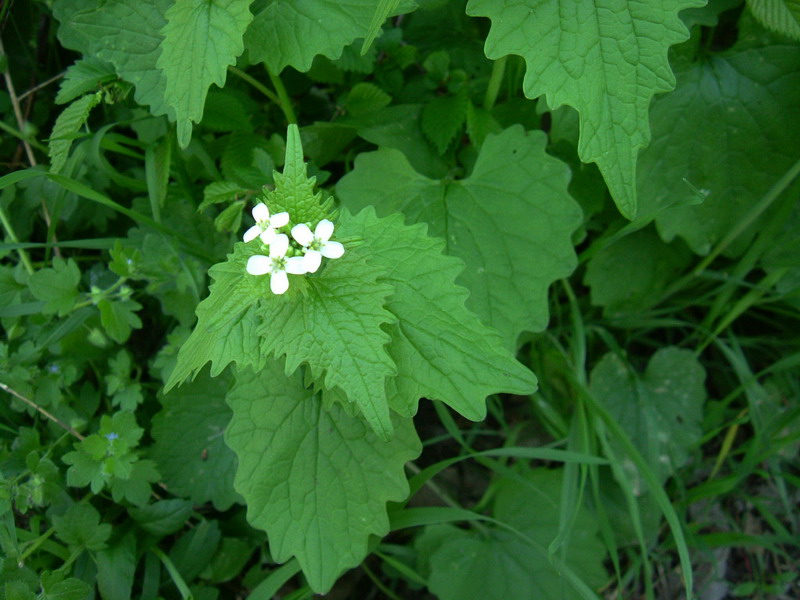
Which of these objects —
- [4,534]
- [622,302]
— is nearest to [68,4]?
[4,534]

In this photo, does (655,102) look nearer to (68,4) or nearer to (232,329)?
(232,329)

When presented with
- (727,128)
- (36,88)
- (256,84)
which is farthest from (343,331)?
(36,88)

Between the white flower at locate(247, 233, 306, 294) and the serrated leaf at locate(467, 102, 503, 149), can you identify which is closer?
the white flower at locate(247, 233, 306, 294)

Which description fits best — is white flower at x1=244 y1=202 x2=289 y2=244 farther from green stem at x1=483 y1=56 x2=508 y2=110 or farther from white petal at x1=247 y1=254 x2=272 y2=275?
green stem at x1=483 y1=56 x2=508 y2=110

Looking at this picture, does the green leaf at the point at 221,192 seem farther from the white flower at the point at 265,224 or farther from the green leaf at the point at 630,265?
the green leaf at the point at 630,265

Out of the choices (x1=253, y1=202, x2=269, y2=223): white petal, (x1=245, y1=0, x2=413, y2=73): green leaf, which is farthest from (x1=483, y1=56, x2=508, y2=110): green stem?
(x1=253, y1=202, x2=269, y2=223): white petal

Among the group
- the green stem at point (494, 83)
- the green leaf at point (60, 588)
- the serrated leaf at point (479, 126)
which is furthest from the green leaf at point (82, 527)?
the green stem at point (494, 83)
